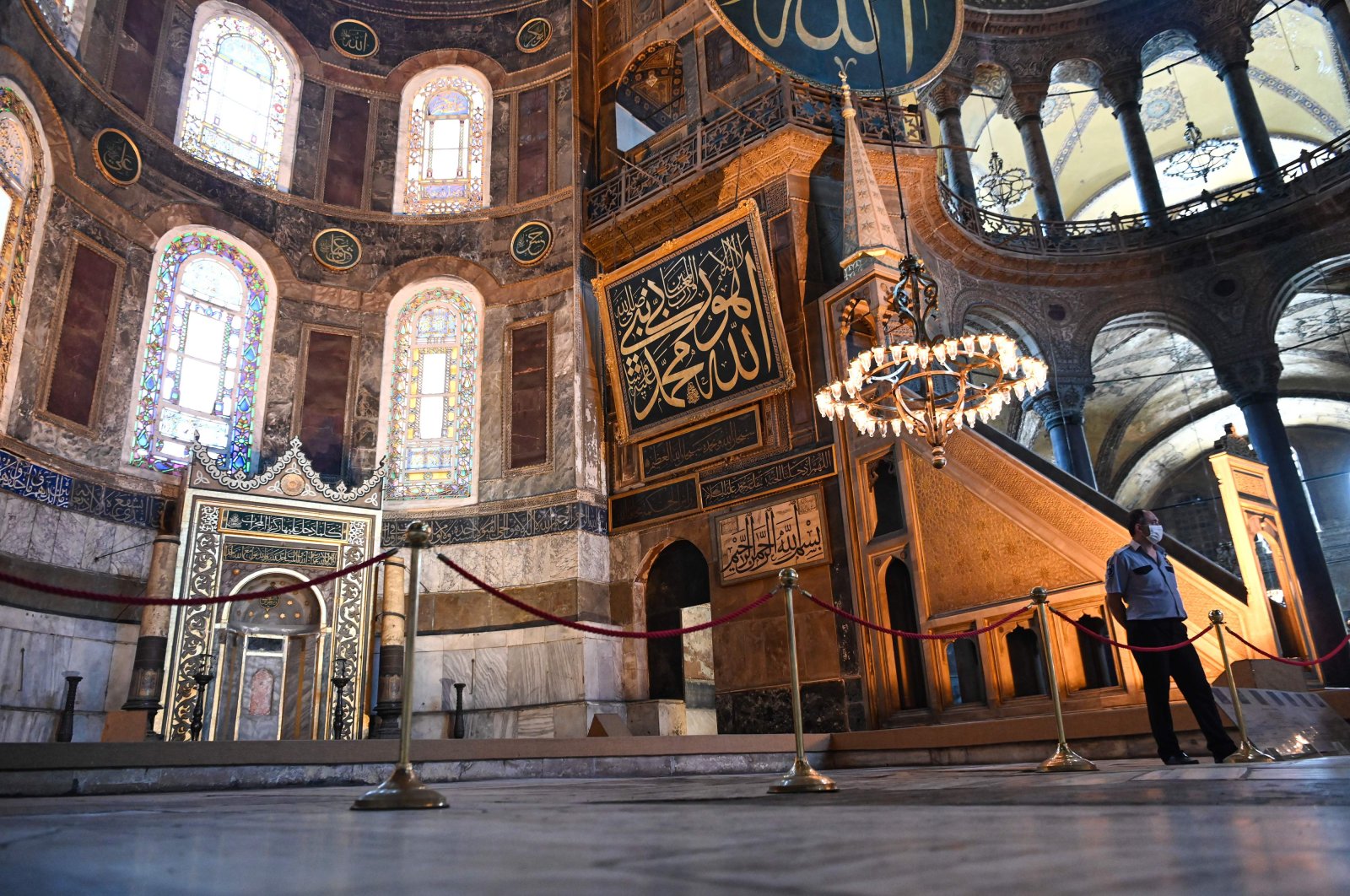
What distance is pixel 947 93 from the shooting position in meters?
13.5

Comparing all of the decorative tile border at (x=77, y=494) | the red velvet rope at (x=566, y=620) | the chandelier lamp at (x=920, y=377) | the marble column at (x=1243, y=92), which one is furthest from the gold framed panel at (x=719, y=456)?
the marble column at (x=1243, y=92)

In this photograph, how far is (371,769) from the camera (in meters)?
4.98

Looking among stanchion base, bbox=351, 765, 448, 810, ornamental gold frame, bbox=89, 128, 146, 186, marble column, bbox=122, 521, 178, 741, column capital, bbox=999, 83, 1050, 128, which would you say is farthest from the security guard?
column capital, bbox=999, 83, 1050, 128

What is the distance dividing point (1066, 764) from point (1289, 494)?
8748mm

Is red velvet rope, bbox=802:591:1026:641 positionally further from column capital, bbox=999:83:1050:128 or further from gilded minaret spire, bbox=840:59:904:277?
column capital, bbox=999:83:1050:128

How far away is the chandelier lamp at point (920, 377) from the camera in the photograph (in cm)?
686

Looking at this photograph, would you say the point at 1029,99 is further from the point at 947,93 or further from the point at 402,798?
the point at 402,798

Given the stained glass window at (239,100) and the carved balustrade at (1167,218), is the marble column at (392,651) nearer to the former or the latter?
the stained glass window at (239,100)

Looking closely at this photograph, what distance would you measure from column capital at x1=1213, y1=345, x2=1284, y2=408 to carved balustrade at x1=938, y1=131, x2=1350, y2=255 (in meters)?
1.77

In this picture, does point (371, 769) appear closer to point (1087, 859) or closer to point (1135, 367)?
point (1087, 859)

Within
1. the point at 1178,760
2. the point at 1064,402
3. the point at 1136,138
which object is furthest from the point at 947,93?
the point at 1178,760

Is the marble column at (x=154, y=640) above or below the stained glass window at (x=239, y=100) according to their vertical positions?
below

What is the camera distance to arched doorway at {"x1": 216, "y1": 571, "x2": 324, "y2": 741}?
7.98 m

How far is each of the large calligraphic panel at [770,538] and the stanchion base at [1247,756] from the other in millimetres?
4267
